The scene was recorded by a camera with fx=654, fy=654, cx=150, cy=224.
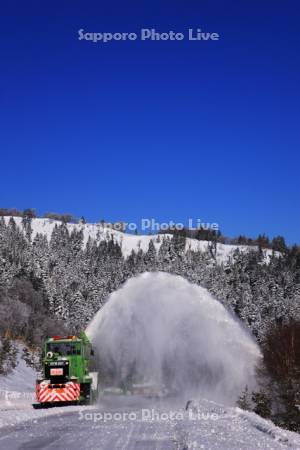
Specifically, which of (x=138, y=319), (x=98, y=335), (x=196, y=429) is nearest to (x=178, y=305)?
(x=138, y=319)

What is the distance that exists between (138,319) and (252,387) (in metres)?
7.30

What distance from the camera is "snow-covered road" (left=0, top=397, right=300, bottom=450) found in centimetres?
1488

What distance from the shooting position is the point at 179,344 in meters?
35.8

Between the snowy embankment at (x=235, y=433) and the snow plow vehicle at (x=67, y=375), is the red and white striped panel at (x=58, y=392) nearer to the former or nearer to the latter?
the snow plow vehicle at (x=67, y=375)

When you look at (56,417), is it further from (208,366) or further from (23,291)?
(23,291)

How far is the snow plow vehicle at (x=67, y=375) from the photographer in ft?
103

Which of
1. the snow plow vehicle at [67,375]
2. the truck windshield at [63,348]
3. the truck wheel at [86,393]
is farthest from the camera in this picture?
the truck windshield at [63,348]

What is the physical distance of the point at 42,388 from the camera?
1231 inches

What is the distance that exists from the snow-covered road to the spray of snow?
33.9 ft

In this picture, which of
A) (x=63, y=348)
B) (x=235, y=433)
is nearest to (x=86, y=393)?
(x=63, y=348)

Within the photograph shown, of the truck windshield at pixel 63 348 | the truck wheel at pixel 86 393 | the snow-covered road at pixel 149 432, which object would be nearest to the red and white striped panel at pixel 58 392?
the truck wheel at pixel 86 393

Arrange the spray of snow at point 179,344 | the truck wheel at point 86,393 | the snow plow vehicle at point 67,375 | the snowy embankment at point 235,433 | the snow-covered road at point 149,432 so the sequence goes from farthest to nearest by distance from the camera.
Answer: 1. the spray of snow at point 179,344
2. the truck wheel at point 86,393
3. the snow plow vehicle at point 67,375
4. the snow-covered road at point 149,432
5. the snowy embankment at point 235,433

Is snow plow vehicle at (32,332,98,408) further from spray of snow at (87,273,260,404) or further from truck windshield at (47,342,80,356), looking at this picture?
spray of snow at (87,273,260,404)

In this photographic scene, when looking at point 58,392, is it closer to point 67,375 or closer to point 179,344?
point 67,375
